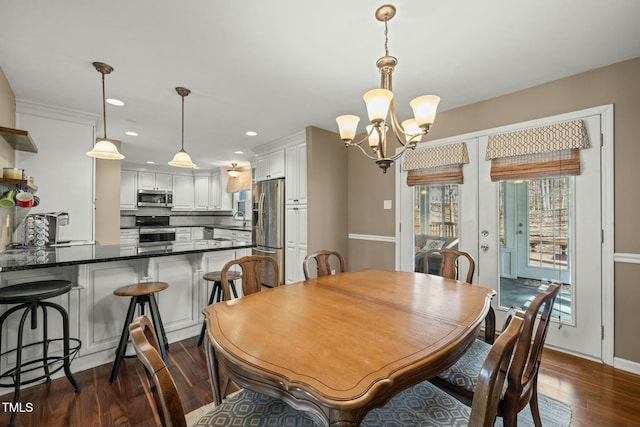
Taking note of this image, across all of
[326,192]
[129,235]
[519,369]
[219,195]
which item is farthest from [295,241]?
[129,235]

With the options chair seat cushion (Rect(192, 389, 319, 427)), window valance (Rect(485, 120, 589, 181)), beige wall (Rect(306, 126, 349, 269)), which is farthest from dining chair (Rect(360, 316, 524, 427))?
beige wall (Rect(306, 126, 349, 269))

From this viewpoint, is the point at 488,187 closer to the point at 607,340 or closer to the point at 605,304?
the point at 605,304

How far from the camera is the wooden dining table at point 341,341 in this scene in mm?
839

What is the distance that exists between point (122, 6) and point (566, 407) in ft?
12.0

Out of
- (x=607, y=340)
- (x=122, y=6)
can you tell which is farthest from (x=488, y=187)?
(x=122, y=6)

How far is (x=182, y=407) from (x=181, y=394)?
1501 millimetres

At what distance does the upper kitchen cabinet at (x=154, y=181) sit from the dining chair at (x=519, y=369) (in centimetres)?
674

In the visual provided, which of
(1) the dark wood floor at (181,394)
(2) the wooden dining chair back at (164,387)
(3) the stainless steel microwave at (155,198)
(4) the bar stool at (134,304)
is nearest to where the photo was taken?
(2) the wooden dining chair back at (164,387)

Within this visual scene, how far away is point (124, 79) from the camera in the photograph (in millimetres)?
2564

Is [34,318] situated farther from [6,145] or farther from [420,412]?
[420,412]

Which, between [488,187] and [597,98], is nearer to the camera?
[597,98]

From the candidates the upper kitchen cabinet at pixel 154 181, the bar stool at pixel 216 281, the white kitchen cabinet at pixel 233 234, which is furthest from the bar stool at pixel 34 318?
the upper kitchen cabinet at pixel 154 181

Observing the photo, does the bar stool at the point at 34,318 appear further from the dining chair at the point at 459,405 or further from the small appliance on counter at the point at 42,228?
the dining chair at the point at 459,405

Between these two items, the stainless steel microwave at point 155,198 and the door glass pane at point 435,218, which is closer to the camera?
the door glass pane at point 435,218
